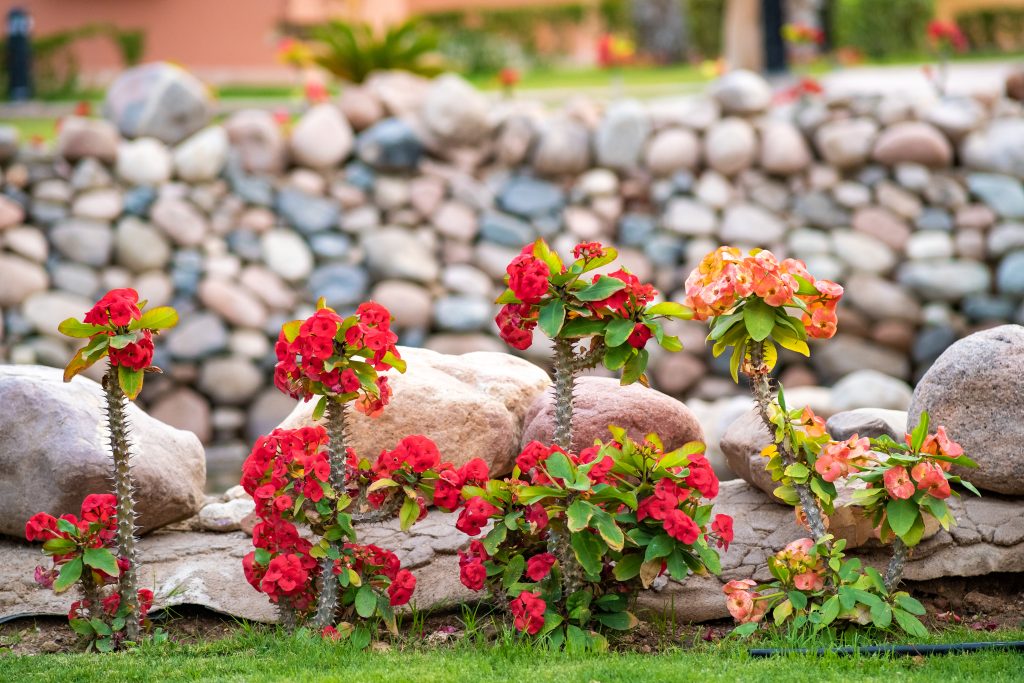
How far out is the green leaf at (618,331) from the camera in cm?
403

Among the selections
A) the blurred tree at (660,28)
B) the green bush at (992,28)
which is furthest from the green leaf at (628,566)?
the green bush at (992,28)

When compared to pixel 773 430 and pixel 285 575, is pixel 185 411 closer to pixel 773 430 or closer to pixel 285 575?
pixel 285 575

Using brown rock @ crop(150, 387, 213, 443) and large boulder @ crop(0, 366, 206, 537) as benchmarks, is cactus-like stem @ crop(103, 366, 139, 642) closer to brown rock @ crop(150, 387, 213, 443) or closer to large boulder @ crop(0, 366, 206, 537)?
large boulder @ crop(0, 366, 206, 537)

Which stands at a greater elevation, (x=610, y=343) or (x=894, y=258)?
(x=610, y=343)

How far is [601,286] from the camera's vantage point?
4.10 meters

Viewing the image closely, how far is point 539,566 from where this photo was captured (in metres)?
4.18

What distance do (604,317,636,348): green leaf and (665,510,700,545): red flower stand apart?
60cm

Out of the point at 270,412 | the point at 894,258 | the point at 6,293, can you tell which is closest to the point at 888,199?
the point at 894,258

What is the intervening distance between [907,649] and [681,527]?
0.84m

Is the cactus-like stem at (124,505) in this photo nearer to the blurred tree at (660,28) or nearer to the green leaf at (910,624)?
the green leaf at (910,624)

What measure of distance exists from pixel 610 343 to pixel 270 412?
22.5 feet

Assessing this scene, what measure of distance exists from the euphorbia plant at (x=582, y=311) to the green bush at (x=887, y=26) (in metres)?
19.5

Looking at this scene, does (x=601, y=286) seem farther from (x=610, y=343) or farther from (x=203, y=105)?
(x=203, y=105)

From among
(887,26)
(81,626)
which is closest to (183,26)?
(887,26)
